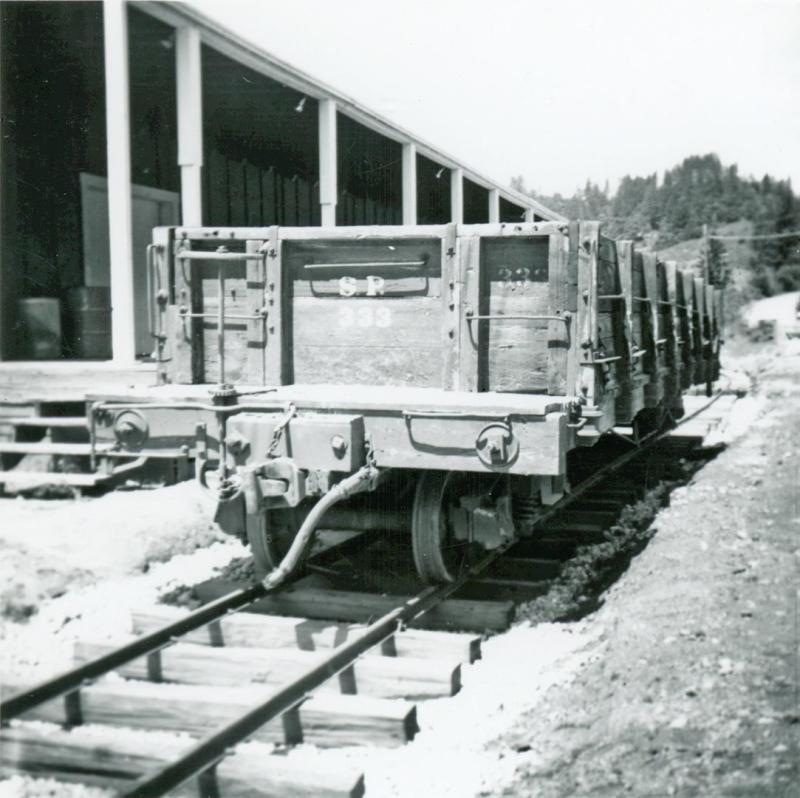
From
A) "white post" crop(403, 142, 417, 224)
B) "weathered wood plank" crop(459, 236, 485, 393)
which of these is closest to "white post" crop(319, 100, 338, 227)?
"white post" crop(403, 142, 417, 224)

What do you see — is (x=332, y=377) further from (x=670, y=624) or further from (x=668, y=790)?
(x=668, y=790)

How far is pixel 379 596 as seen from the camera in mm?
5270

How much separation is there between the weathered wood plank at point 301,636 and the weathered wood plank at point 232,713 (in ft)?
2.61

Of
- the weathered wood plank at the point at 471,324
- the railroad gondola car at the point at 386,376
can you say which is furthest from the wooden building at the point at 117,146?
the weathered wood plank at the point at 471,324

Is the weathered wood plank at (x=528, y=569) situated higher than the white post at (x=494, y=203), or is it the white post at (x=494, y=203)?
the white post at (x=494, y=203)

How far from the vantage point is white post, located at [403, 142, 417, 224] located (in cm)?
1523

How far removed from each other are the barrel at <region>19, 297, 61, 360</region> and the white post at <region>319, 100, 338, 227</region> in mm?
4116

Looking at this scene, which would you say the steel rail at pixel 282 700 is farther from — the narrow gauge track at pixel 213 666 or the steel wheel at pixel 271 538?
the steel wheel at pixel 271 538

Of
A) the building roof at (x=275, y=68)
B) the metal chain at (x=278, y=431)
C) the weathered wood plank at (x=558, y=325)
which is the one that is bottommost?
the metal chain at (x=278, y=431)

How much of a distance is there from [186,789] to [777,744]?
2.02 meters

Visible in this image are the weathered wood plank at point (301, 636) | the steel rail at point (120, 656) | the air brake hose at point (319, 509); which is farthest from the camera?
the air brake hose at point (319, 509)

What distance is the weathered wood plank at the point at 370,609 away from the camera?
5.07 metres

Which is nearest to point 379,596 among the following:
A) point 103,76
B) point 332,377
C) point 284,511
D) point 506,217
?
point 284,511

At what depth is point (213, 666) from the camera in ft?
14.0
